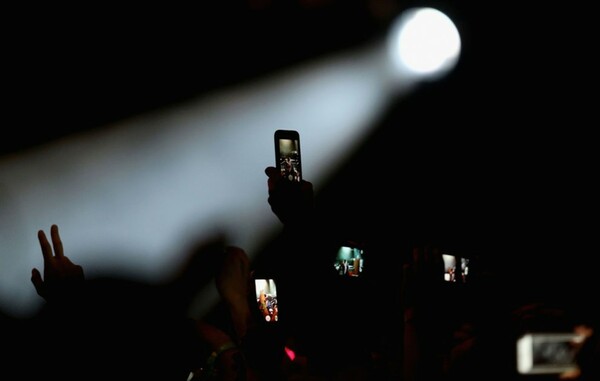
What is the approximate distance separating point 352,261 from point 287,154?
1.76ft

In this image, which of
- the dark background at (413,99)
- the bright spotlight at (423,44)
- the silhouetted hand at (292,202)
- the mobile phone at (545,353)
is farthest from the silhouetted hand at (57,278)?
the bright spotlight at (423,44)

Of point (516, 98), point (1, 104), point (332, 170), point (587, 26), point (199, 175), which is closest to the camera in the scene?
point (587, 26)

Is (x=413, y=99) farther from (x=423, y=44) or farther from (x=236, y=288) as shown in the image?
(x=236, y=288)

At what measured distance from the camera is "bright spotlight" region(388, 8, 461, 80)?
2.38m

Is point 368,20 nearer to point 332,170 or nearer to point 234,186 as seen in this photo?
point 332,170

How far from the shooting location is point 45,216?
7.09 feet

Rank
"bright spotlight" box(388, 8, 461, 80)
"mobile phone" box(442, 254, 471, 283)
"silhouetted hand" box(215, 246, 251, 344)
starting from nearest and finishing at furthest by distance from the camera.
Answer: "silhouetted hand" box(215, 246, 251, 344) < "mobile phone" box(442, 254, 471, 283) < "bright spotlight" box(388, 8, 461, 80)

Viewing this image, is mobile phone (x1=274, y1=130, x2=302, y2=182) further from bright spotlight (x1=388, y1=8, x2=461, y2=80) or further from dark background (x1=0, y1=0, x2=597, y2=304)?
bright spotlight (x1=388, y1=8, x2=461, y2=80)

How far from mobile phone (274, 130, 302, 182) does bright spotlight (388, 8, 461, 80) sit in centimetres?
82

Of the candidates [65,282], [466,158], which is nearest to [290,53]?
[466,158]

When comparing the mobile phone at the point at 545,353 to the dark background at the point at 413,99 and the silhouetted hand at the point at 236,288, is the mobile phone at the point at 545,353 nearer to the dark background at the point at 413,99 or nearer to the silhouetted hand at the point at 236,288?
the silhouetted hand at the point at 236,288

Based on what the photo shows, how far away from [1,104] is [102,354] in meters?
1.41

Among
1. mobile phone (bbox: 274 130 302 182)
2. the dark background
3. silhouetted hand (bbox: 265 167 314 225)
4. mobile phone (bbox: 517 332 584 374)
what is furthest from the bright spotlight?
mobile phone (bbox: 517 332 584 374)

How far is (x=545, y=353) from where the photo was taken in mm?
885
